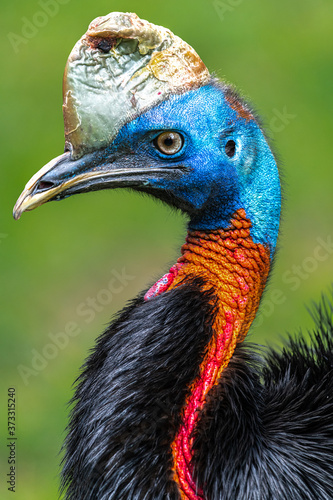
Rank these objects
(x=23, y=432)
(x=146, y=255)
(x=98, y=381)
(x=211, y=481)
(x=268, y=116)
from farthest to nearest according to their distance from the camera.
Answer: (x=268, y=116) → (x=146, y=255) → (x=23, y=432) → (x=98, y=381) → (x=211, y=481)

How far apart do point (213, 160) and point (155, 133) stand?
0.68ft

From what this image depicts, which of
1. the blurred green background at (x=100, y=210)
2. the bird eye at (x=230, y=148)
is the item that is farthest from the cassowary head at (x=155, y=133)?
the blurred green background at (x=100, y=210)

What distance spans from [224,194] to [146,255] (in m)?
3.79

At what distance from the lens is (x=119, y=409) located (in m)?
2.68

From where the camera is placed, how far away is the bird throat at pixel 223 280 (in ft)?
9.00

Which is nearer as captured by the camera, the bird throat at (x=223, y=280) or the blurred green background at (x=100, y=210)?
the bird throat at (x=223, y=280)

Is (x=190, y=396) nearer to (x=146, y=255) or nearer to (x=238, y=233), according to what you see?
(x=238, y=233)

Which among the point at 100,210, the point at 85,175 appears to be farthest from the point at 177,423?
the point at 100,210

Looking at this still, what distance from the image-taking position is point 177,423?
264cm

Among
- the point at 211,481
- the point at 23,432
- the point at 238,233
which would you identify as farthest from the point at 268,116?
the point at 211,481

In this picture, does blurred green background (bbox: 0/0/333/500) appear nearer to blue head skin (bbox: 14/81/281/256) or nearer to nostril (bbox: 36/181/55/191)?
blue head skin (bbox: 14/81/281/256)

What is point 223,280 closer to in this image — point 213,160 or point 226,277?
point 226,277

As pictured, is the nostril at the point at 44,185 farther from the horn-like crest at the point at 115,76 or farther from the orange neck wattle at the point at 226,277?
the orange neck wattle at the point at 226,277

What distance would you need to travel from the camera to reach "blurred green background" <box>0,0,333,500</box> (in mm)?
5688
